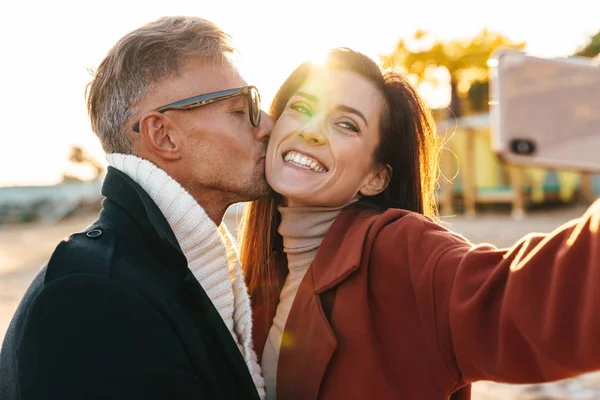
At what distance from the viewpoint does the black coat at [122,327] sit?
1.71 metres

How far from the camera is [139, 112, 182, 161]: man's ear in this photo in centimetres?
250

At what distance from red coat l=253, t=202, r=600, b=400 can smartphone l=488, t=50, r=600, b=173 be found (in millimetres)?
238

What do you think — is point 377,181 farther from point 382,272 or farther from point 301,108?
point 382,272

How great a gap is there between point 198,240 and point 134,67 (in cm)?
74

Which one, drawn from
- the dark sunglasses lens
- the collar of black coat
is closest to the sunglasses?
the dark sunglasses lens

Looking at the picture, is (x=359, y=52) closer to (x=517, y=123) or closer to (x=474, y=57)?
(x=517, y=123)

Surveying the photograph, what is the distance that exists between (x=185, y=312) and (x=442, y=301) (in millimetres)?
807

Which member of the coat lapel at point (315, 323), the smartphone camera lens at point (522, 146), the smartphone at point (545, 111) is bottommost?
the coat lapel at point (315, 323)

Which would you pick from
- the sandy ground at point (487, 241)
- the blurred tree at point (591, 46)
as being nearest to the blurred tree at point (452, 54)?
the blurred tree at point (591, 46)

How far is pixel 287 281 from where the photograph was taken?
2650 mm

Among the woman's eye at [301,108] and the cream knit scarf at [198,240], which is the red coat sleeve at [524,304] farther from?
the woman's eye at [301,108]

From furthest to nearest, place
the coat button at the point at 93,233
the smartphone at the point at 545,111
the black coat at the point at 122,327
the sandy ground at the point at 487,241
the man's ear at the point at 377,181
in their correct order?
the sandy ground at the point at 487,241
the man's ear at the point at 377,181
the coat button at the point at 93,233
the black coat at the point at 122,327
the smartphone at the point at 545,111

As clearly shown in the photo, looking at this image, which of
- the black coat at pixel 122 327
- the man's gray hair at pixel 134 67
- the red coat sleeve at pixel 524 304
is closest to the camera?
the red coat sleeve at pixel 524 304

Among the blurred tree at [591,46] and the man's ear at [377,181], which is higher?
the man's ear at [377,181]
